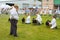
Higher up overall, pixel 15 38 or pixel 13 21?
pixel 13 21

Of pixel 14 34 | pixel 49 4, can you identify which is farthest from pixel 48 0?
pixel 14 34

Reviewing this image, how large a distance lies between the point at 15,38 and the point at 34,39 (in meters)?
1.05

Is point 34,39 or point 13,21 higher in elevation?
point 13,21

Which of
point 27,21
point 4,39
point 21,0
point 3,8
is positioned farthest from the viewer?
point 21,0

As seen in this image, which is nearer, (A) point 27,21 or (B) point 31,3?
(A) point 27,21

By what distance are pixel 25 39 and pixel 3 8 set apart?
987 inches

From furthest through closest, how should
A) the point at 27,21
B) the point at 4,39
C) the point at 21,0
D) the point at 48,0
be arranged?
the point at 48,0 → the point at 21,0 → the point at 27,21 → the point at 4,39

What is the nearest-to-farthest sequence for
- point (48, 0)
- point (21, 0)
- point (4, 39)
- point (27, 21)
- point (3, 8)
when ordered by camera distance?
point (4, 39), point (27, 21), point (3, 8), point (21, 0), point (48, 0)

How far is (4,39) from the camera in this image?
12.5 meters

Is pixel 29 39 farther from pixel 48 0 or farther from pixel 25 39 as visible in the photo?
pixel 48 0

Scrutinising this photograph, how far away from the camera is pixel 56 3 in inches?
2133

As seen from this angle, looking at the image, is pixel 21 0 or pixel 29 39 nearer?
pixel 29 39

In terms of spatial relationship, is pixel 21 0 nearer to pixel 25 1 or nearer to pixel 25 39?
pixel 25 1

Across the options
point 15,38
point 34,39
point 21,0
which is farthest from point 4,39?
point 21,0
